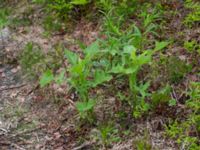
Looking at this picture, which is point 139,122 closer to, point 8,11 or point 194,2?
point 194,2

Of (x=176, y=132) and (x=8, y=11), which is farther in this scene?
(x=8, y=11)

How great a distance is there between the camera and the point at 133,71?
3.35 m

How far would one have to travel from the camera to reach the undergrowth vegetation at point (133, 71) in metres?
3.42

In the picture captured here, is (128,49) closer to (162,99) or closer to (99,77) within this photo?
(99,77)

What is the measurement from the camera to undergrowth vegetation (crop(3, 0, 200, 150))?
3418mm

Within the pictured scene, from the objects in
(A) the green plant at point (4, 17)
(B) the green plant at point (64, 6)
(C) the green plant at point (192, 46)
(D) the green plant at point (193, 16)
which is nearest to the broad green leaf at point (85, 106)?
(C) the green plant at point (192, 46)

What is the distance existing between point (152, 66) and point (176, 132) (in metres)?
0.81

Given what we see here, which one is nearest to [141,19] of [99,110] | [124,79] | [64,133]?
[124,79]

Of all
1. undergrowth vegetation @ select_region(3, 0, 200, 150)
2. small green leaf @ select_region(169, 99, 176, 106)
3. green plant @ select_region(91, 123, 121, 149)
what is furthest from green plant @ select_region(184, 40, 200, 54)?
green plant @ select_region(91, 123, 121, 149)

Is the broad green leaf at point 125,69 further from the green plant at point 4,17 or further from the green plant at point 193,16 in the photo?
the green plant at point 4,17

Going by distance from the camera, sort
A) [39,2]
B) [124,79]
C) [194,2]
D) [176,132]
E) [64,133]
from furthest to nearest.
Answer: [39,2], [194,2], [124,79], [64,133], [176,132]

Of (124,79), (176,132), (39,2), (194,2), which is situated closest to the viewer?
(176,132)

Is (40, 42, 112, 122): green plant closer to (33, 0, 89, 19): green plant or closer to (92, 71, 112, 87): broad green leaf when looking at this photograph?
(92, 71, 112, 87): broad green leaf

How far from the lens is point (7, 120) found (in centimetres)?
386
